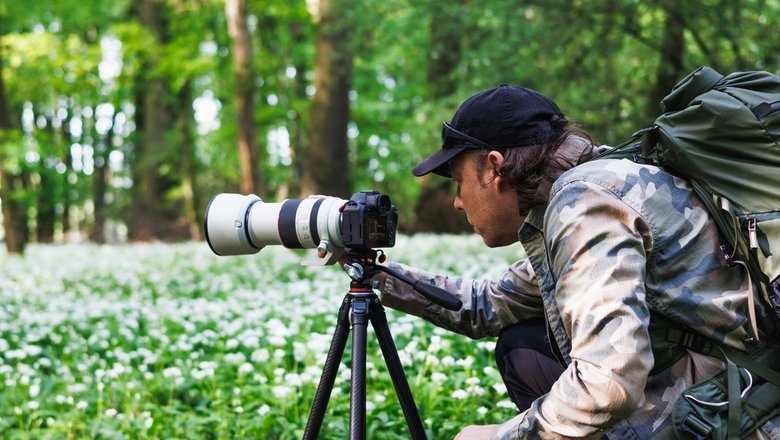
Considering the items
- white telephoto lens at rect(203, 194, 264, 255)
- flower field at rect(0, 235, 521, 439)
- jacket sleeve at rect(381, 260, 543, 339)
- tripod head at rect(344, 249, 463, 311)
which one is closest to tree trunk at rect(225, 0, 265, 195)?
flower field at rect(0, 235, 521, 439)

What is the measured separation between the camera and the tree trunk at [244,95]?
527 inches

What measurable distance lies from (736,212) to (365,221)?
1.06 m

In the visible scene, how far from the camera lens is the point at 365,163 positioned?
23.9 metres

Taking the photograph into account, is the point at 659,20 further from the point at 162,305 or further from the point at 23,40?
the point at 23,40

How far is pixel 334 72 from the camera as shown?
518 inches

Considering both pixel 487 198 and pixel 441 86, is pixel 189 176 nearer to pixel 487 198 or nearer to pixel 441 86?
pixel 441 86

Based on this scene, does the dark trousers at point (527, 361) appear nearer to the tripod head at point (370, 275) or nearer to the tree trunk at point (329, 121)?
the tripod head at point (370, 275)

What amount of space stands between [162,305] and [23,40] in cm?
1017

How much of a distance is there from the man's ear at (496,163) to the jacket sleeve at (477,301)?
0.66 metres

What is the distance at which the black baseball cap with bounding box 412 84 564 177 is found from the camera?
2.31 meters

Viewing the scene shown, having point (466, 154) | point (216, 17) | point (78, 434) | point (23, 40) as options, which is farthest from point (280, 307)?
point (216, 17)

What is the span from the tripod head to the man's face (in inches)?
8.8

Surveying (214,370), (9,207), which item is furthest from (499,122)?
(9,207)

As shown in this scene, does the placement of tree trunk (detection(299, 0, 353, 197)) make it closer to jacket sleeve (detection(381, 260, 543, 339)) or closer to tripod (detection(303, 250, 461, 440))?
jacket sleeve (detection(381, 260, 543, 339))
